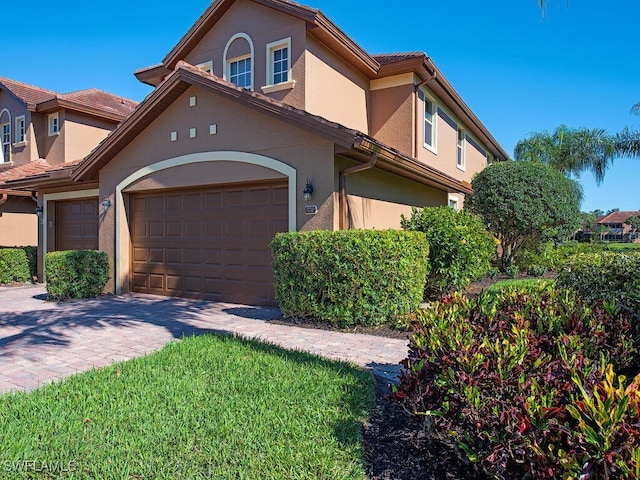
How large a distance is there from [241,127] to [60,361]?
589 cm

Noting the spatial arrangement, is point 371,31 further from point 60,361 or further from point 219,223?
point 60,361

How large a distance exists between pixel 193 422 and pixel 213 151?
737 centimetres

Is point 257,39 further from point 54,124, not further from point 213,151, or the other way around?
point 54,124

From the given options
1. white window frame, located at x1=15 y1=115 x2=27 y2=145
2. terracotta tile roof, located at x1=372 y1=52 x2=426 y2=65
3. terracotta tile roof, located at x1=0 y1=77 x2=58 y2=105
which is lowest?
white window frame, located at x1=15 y1=115 x2=27 y2=145

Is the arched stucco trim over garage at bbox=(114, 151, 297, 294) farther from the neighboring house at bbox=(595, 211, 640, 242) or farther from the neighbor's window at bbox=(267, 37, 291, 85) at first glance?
the neighboring house at bbox=(595, 211, 640, 242)

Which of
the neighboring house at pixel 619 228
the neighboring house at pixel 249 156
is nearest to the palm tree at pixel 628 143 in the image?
the neighboring house at pixel 249 156

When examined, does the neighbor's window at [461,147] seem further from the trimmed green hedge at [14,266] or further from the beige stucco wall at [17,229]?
the beige stucco wall at [17,229]

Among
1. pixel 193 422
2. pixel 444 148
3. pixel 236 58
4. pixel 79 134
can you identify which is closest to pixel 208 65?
pixel 236 58

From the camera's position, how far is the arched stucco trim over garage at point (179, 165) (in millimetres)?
8742

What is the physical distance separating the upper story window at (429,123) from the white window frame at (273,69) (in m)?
4.93

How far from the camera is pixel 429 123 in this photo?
14344mm

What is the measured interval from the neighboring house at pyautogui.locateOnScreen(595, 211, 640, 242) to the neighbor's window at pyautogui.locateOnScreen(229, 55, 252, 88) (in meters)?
93.3

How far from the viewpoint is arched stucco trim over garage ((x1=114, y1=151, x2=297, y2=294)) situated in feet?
28.7

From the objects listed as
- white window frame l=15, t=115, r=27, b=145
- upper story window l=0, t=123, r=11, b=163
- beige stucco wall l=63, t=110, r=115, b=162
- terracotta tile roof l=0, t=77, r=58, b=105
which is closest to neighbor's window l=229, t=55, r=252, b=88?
beige stucco wall l=63, t=110, r=115, b=162
